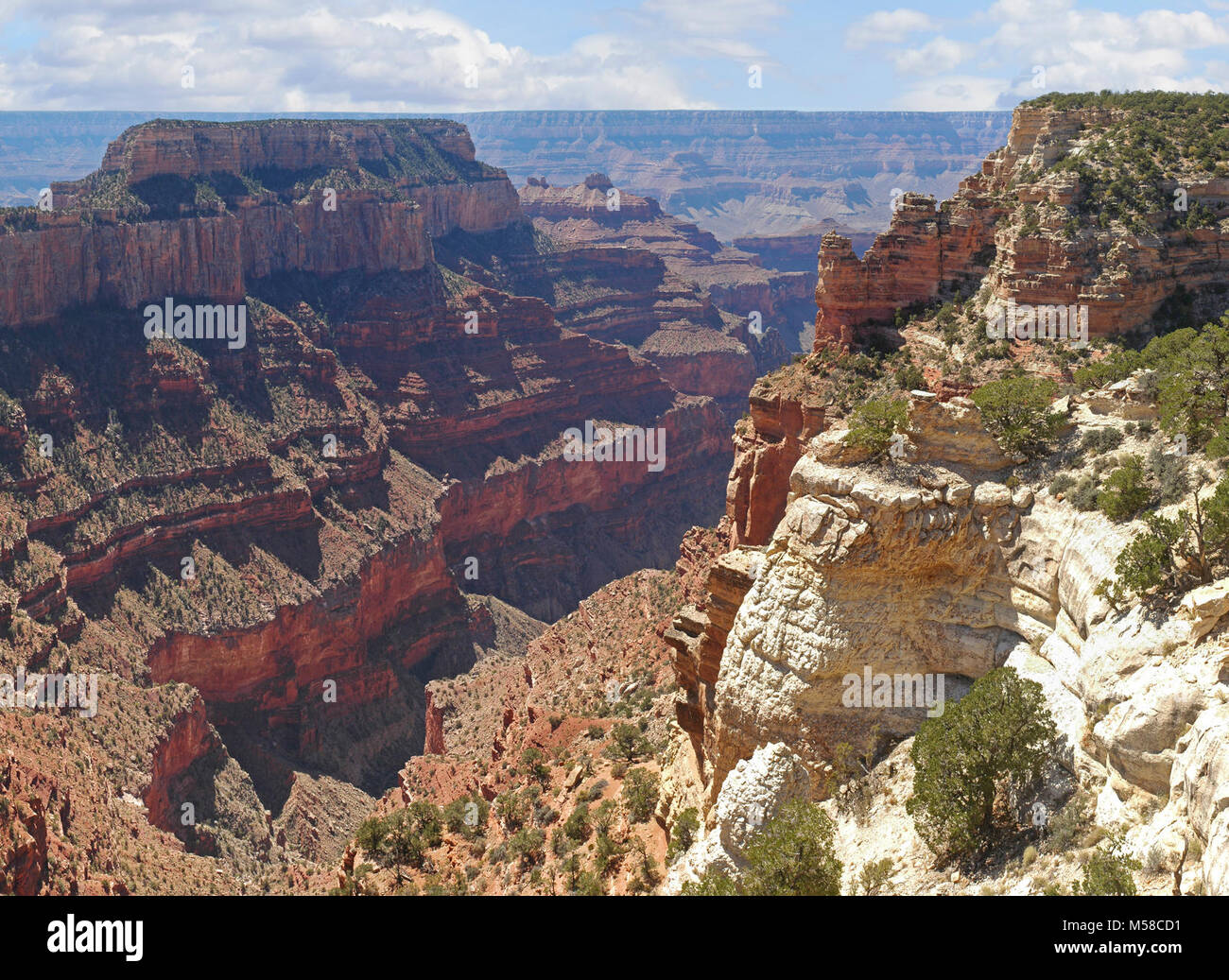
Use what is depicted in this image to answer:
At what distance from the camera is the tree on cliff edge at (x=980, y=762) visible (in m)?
22.3

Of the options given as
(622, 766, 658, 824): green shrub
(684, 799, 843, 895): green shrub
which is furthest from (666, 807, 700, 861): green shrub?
(684, 799, 843, 895): green shrub

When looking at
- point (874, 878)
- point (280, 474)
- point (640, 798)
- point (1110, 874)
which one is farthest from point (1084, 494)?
point (280, 474)

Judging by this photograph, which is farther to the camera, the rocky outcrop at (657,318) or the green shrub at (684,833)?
the rocky outcrop at (657,318)

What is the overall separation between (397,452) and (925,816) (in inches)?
3489

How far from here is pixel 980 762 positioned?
2241 cm

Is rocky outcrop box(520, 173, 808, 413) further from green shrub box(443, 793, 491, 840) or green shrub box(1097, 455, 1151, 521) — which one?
green shrub box(1097, 455, 1151, 521)

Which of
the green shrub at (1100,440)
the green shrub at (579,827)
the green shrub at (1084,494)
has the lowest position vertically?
the green shrub at (579,827)

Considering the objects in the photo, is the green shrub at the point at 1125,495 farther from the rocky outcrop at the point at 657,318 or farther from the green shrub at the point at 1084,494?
the rocky outcrop at the point at 657,318

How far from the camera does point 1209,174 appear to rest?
166 feet

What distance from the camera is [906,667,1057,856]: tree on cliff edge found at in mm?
22281

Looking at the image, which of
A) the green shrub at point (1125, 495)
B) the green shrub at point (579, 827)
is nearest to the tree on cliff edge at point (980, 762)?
the green shrub at point (1125, 495)
